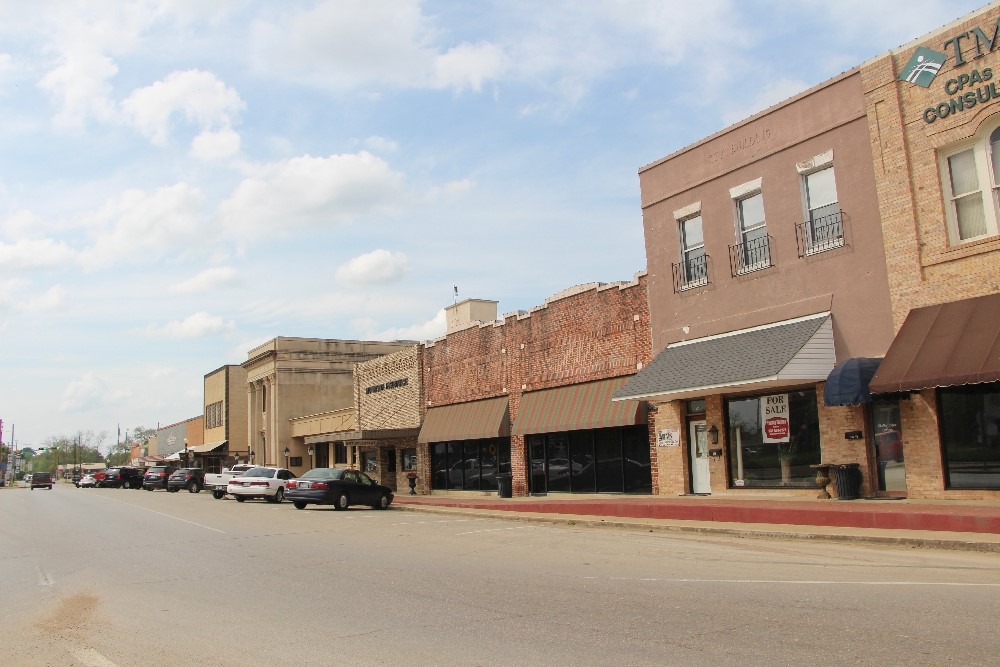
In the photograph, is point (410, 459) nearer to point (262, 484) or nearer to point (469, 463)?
point (469, 463)

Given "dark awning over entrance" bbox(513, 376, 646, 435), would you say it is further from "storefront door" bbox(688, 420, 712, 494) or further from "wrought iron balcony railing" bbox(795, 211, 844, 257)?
"wrought iron balcony railing" bbox(795, 211, 844, 257)

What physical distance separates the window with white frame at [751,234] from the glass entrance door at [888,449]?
4519 mm

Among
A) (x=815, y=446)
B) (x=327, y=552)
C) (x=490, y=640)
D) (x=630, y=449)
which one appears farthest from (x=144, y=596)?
(x=630, y=449)

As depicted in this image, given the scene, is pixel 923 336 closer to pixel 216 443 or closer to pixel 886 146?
pixel 886 146

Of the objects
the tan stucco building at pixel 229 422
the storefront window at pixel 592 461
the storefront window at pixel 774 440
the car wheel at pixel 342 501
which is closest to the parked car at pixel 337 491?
the car wheel at pixel 342 501

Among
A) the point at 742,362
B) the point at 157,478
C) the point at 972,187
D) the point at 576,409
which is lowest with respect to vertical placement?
the point at 157,478

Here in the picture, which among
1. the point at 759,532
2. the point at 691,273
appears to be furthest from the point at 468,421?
the point at 759,532

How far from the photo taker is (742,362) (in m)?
19.1

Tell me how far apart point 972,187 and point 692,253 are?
7.28m

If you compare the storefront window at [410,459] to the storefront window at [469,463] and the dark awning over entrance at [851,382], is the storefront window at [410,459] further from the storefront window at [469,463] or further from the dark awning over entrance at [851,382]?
the dark awning over entrance at [851,382]

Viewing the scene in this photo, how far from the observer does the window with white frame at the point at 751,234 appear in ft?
67.8

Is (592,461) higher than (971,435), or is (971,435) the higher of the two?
(971,435)

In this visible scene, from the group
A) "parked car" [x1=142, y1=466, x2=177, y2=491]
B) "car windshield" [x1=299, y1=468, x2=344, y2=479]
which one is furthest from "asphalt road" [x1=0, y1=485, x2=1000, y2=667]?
"parked car" [x1=142, y1=466, x2=177, y2=491]

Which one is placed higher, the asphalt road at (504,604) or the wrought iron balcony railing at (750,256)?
the wrought iron balcony railing at (750,256)
